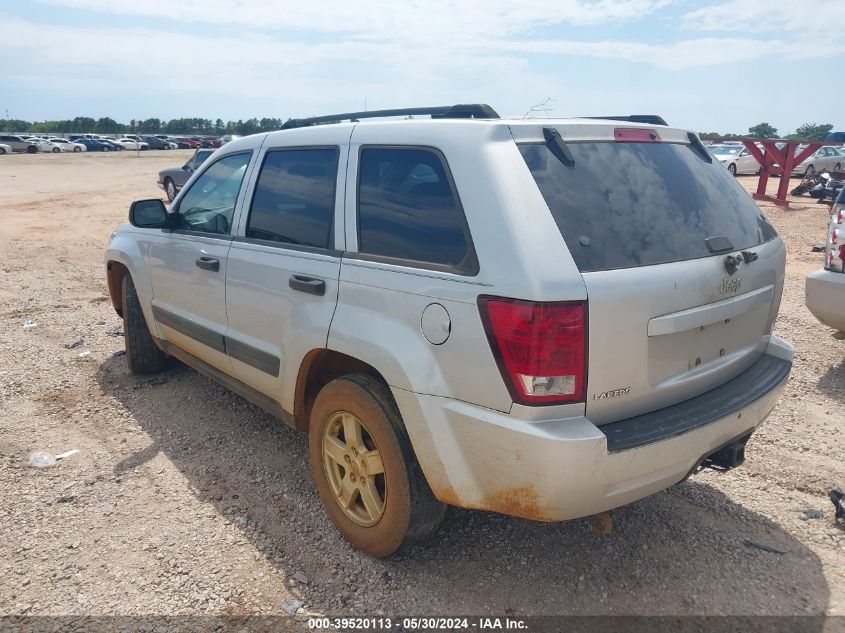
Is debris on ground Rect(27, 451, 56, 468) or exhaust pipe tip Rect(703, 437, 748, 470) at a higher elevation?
exhaust pipe tip Rect(703, 437, 748, 470)

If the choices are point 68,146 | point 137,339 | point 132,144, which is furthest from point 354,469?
point 132,144

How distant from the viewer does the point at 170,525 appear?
3242mm

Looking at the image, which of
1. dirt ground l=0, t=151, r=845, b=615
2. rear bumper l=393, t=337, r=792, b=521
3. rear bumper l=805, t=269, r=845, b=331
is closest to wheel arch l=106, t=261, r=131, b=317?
dirt ground l=0, t=151, r=845, b=615

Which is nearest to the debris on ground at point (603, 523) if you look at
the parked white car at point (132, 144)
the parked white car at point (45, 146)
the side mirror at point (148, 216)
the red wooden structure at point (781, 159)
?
the side mirror at point (148, 216)

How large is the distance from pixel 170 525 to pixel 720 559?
8.84ft

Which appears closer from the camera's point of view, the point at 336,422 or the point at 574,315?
the point at 574,315

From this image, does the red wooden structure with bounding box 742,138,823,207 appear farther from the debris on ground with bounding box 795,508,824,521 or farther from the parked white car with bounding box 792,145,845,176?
the debris on ground with bounding box 795,508,824,521

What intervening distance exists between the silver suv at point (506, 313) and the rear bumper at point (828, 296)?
1986mm

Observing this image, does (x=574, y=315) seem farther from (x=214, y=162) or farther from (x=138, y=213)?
(x=138, y=213)

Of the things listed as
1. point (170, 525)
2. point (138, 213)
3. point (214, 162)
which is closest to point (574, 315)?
point (170, 525)

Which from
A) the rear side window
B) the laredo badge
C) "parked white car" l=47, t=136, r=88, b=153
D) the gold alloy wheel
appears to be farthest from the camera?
"parked white car" l=47, t=136, r=88, b=153

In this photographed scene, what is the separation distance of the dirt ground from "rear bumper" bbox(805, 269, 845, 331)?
1.81 feet

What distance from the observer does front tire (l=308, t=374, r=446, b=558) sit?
8.74ft

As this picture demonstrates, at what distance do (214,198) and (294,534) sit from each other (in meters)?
2.16
